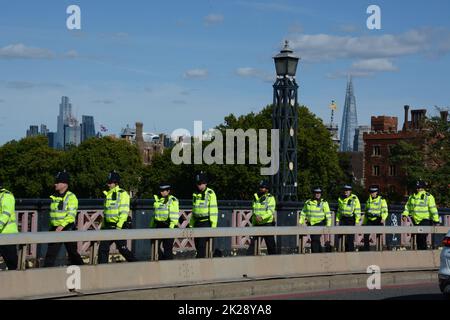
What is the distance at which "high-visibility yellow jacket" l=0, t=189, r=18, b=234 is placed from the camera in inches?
548

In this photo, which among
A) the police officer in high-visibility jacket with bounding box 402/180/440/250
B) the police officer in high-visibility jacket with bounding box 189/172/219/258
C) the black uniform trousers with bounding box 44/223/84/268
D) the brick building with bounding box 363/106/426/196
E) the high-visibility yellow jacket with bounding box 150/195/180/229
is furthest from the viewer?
the brick building with bounding box 363/106/426/196

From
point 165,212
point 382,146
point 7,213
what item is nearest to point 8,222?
point 7,213

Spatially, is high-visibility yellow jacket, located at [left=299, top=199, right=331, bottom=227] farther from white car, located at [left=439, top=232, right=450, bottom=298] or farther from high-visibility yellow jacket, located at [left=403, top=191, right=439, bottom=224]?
white car, located at [left=439, top=232, right=450, bottom=298]

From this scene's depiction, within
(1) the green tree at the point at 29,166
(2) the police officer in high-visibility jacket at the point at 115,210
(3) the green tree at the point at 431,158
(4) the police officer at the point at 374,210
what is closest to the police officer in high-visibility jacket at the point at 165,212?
(2) the police officer in high-visibility jacket at the point at 115,210

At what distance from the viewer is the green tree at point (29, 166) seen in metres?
117

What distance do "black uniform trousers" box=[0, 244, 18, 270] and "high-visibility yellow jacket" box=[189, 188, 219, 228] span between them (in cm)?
440

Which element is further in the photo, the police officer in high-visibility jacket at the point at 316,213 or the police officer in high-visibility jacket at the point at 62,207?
the police officer in high-visibility jacket at the point at 316,213

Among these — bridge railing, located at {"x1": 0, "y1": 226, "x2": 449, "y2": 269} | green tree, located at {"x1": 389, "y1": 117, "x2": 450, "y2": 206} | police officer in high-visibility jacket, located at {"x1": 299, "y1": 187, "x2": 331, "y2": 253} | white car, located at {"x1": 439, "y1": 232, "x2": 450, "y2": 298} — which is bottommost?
white car, located at {"x1": 439, "y1": 232, "x2": 450, "y2": 298}

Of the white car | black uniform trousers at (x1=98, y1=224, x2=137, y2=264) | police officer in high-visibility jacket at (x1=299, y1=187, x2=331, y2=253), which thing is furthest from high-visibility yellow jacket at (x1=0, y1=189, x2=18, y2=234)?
police officer in high-visibility jacket at (x1=299, y1=187, x2=331, y2=253)

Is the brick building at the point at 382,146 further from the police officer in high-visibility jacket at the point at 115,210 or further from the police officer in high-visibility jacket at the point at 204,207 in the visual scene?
the police officer in high-visibility jacket at the point at 115,210

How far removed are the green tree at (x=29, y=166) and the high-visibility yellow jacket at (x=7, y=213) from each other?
102 meters
